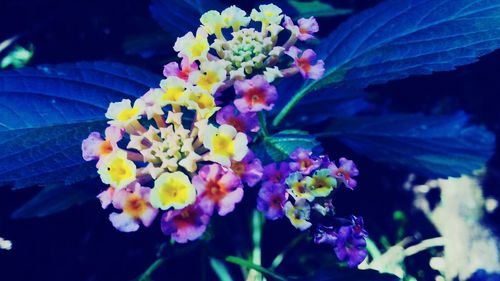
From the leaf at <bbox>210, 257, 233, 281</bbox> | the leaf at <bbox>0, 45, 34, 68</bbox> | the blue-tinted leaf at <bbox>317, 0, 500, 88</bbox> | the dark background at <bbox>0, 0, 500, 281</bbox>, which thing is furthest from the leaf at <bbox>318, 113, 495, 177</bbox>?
the leaf at <bbox>0, 45, 34, 68</bbox>

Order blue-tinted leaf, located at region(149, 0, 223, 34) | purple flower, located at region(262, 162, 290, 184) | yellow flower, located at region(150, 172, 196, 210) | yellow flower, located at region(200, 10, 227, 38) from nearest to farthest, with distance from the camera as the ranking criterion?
yellow flower, located at region(150, 172, 196, 210), purple flower, located at region(262, 162, 290, 184), yellow flower, located at region(200, 10, 227, 38), blue-tinted leaf, located at region(149, 0, 223, 34)

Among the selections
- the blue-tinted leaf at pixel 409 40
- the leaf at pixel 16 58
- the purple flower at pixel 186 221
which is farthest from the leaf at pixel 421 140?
the leaf at pixel 16 58

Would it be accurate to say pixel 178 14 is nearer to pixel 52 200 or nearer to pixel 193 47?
pixel 193 47

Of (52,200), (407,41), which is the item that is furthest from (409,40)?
(52,200)

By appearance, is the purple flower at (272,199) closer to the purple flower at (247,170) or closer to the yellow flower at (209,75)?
the purple flower at (247,170)

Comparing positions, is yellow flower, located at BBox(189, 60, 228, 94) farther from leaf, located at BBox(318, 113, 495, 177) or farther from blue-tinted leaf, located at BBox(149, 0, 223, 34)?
leaf, located at BBox(318, 113, 495, 177)

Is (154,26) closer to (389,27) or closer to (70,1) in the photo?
(70,1)
